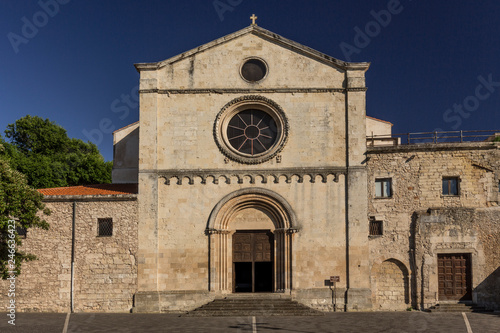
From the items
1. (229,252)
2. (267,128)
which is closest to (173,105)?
(267,128)

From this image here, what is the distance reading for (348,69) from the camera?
74.6ft

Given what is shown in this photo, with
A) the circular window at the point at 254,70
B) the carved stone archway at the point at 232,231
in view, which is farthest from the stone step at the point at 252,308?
the circular window at the point at 254,70

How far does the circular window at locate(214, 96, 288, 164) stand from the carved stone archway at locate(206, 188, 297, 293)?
1.83 metres

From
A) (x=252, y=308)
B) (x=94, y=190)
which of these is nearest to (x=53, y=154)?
(x=94, y=190)

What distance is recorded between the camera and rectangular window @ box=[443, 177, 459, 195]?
22438 mm

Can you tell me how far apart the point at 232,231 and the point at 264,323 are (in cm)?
532

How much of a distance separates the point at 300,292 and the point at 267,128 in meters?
7.95

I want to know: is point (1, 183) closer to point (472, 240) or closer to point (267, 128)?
point (267, 128)

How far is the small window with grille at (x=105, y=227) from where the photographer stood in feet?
72.0

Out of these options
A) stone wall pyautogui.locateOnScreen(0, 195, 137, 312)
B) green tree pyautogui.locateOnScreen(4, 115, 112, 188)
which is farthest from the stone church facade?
green tree pyautogui.locateOnScreen(4, 115, 112, 188)

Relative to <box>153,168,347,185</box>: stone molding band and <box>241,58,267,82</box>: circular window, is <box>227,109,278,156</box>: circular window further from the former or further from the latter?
<box>241,58,267,82</box>: circular window

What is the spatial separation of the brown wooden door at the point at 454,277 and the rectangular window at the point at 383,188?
12.2 feet

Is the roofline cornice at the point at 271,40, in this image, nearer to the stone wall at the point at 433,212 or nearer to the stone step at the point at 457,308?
the stone wall at the point at 433,212

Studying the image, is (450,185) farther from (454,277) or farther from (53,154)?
(53,154)
